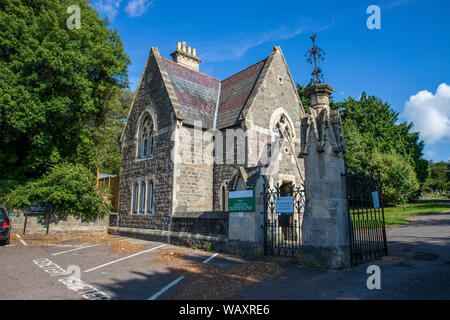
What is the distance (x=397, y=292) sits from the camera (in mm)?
5082

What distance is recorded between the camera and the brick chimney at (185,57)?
877 inches

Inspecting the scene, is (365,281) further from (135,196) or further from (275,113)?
(135,196)

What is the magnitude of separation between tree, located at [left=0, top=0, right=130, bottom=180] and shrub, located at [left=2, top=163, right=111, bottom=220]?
149 centimetres

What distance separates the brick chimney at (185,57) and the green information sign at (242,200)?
15543 millimetres

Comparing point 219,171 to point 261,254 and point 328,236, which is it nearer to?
point 261,254

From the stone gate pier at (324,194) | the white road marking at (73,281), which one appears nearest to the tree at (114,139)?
the white road marking at (73,281)

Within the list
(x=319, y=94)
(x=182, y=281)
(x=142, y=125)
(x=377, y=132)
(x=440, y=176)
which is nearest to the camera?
(x=182, y=281)

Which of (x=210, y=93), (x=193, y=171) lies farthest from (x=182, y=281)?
(x=210, y=93)

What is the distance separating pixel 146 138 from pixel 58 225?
288 inches

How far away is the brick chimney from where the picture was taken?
22.3 meters

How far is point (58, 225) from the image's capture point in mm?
16812

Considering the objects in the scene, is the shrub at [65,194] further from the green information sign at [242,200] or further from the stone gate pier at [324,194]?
the stone gate pier at [324,194]

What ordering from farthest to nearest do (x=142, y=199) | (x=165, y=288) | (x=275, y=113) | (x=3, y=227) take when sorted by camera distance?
(x=142, y=199) < (x=275, y=113) < (x=3, y=227) < (x=165, y=288)
